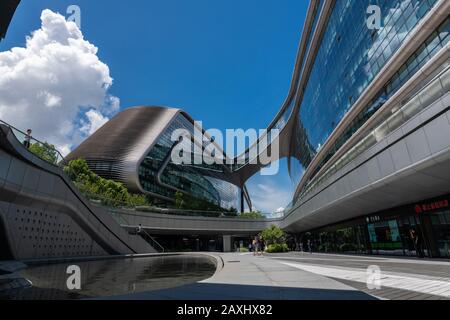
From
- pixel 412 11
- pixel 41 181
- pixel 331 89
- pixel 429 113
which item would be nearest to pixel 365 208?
pixel 429 113

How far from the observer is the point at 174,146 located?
78.2 m

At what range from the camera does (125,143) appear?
67812 mm

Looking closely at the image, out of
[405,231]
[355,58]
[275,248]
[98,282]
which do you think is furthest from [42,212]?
[355,58]

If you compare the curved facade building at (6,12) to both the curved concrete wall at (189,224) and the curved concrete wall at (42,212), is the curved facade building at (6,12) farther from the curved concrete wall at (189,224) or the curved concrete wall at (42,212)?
the curved concrete wall at (189,224)

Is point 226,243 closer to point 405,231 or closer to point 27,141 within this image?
point 405,231

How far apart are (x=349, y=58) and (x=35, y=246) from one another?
30.7 meters

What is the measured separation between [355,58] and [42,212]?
29.0 m

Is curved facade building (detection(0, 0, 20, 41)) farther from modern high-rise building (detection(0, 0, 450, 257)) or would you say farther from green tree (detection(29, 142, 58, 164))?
green tree (detection(29, 142, 58, 164))

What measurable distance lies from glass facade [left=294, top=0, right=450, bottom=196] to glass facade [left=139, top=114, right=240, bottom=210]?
3301 cm

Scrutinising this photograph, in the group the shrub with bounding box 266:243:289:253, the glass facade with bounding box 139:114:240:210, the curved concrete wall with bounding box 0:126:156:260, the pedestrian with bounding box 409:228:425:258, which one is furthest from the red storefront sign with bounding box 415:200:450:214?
the glass facade with bounding box 139:114:240:210

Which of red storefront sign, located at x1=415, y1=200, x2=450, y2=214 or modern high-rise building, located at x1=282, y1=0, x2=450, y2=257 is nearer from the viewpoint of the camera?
modern high-rise building, located at x1=282, y1=0, x2=450, y2=257

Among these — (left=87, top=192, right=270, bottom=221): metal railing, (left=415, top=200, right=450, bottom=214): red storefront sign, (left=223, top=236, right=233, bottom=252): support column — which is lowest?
(left=223, top=236, right=233, bottom=252): support column

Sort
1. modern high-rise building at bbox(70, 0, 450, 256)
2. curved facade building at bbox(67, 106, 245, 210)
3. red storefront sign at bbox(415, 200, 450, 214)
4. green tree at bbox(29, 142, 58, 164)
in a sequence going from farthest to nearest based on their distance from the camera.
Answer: curved facade building at bbox(67, 106, 245, 210), green tree at bbox(29, 142, 58, 164), red storefront sign at bbox(415, 200, 450, 214), modern high-rise building at bbox(70, 0, 450, 256)

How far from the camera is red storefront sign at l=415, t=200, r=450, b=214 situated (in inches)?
593
